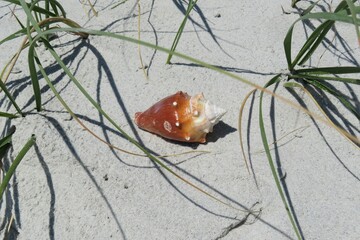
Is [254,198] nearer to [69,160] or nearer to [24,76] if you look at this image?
[69,160]

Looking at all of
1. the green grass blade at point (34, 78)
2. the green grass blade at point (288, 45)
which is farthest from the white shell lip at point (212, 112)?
the green grass blade at point (34, 78)

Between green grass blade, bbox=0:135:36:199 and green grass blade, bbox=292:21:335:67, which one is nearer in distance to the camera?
green grass blade, bbox=0:135:36:199

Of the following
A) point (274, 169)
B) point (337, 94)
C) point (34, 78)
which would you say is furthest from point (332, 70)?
point (34, 78)

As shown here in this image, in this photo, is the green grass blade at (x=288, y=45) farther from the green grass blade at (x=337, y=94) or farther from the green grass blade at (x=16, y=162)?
the green grass blade at (x=16, y=162)

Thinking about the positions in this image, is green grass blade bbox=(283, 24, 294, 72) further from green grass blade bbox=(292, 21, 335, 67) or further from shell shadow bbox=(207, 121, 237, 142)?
shell shadow bbox=(207, 121, 237, 142)

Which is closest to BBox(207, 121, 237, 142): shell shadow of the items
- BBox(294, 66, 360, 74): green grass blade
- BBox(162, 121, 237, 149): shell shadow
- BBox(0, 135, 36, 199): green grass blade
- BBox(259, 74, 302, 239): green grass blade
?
BBox(162, 121, 237, 149): shell shadow
